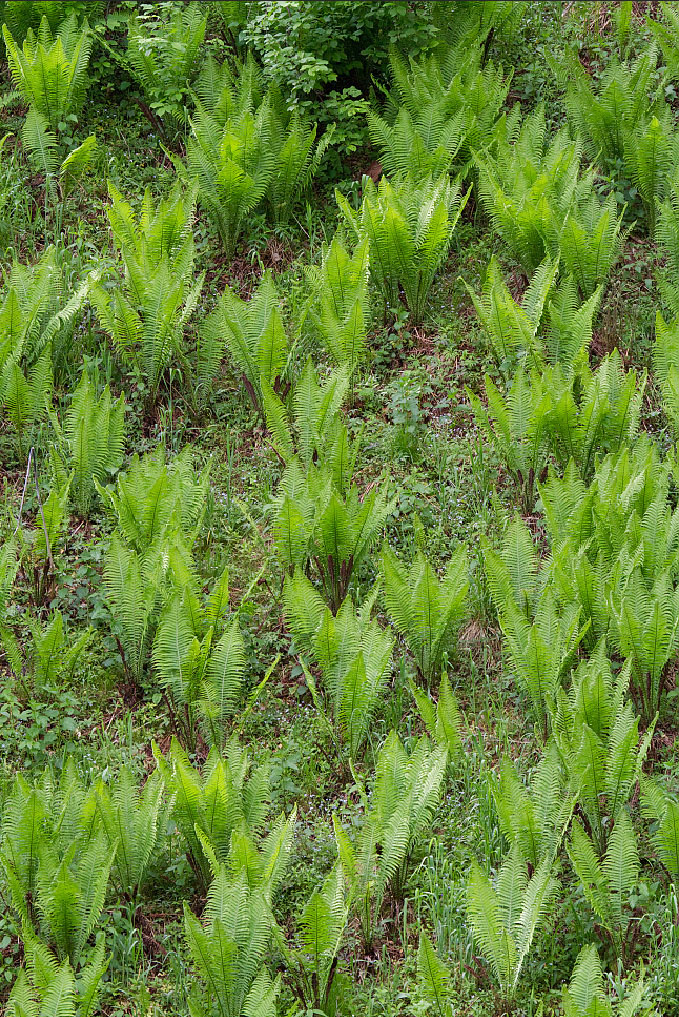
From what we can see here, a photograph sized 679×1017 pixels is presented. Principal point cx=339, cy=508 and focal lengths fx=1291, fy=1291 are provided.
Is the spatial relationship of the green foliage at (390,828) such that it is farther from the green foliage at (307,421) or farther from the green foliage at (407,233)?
the green foliage at (407,233)

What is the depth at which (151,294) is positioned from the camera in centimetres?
642

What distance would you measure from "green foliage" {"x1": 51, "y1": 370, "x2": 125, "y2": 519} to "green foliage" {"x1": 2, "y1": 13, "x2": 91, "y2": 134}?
247 centimetres

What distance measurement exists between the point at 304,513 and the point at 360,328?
1.25 m

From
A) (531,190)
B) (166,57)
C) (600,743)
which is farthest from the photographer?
(166,57)

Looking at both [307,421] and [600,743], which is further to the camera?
[307,421]

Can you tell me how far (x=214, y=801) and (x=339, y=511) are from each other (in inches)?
55.9

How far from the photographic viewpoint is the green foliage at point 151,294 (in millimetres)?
6406

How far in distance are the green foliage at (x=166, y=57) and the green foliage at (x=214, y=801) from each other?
4.48 m

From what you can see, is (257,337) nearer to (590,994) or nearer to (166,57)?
(166,57)

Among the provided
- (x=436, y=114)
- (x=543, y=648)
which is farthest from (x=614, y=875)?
(x=436, y=114)

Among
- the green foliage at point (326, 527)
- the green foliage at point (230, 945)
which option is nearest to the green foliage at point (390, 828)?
the green foliage at point (230, 945)

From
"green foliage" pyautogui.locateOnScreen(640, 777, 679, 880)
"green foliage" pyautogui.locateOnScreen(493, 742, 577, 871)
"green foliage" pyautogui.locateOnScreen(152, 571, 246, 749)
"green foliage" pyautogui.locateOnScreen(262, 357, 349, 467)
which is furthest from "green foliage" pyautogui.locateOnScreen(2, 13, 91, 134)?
"green foliage" pyautogui.locateOnScreen(640, 777, 679, 880)

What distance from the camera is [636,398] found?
5996mm

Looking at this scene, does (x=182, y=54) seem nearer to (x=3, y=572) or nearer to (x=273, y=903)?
(x=3, y=572)
